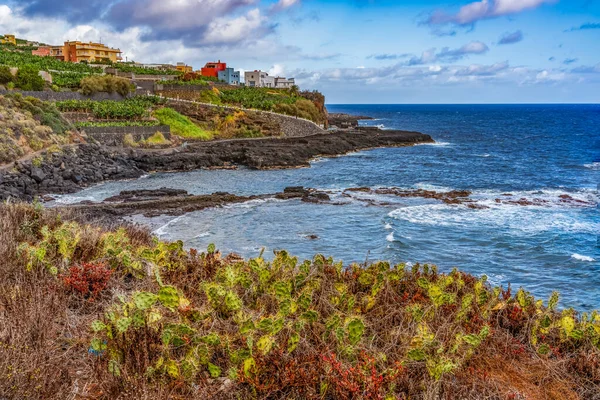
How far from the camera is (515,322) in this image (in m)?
6.89

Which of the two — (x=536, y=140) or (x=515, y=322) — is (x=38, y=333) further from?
(x=536, y=140)

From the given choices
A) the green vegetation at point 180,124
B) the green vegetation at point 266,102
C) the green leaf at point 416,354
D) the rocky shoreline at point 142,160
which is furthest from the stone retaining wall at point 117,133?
the green leaf at point 416,354

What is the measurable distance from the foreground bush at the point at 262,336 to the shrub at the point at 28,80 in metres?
40.9

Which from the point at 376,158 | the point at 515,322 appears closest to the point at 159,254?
the point at 515,322

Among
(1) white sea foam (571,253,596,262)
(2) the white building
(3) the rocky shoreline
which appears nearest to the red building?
(2) the white building

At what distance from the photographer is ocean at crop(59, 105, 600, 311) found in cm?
1566

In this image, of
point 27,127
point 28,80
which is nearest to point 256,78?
point 28,80

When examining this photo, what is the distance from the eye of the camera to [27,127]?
1181 inches

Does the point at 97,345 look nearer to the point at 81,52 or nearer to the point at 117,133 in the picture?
the point at 117,133

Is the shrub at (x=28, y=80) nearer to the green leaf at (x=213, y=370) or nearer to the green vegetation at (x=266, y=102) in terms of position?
the green vegetation at (x=266, y=102)

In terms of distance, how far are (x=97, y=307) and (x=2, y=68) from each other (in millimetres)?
44103

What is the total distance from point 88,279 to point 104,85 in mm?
49018

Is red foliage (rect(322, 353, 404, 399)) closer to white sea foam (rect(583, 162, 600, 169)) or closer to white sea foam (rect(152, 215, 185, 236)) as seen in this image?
white sea foam (rect(152, 215, 185, 236))

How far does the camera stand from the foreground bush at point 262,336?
4.36m
